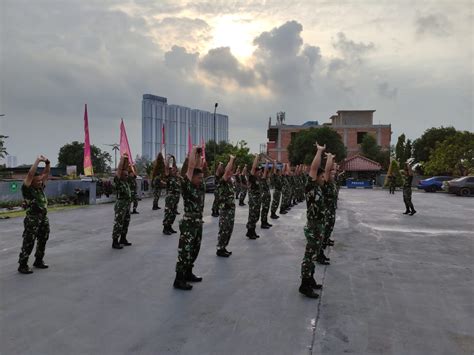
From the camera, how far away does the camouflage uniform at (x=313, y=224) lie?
217 inches

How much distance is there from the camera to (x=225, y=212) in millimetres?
7852

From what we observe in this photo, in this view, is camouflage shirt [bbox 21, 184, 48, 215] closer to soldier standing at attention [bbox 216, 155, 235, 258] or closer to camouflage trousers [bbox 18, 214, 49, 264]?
camouflage trousers [bbox 18, 214, 49, 264]

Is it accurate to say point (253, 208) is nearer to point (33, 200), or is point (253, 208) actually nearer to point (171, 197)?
point (171, 197)

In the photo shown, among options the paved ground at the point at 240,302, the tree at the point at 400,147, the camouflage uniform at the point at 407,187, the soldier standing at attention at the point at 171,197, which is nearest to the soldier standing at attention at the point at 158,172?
the soldier standing at attention at the point at 171,197

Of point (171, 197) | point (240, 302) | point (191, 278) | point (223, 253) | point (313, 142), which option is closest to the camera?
point (240, 302)

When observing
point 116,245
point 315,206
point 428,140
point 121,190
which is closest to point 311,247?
point 315,206

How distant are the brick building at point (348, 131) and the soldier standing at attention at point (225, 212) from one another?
5951 cm

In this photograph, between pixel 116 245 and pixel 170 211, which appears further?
pixel 170 211

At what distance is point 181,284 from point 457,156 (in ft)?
130

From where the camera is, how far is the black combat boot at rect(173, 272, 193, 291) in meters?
5.79

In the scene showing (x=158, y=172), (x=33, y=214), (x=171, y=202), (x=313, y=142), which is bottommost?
(x=171, y=202)

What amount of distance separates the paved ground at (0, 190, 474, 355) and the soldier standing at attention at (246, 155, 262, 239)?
0.56m

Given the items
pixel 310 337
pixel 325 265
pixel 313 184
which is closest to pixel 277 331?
pixel 310 337

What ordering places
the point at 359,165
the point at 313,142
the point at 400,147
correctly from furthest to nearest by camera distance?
1. the point at 400,147
2. the point at 313,142
3. the point at 359,165
